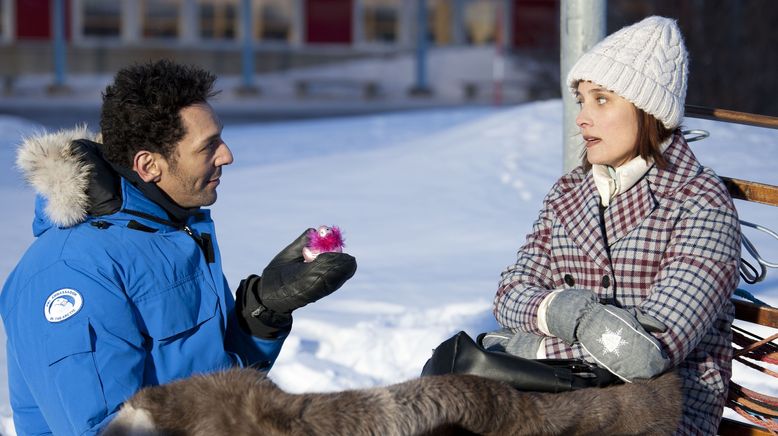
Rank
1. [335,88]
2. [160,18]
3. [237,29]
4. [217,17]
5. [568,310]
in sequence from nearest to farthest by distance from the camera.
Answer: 1. [568,310]
2. [335,88]
3. [160,18]
4. [217,17]
5. [237,29]

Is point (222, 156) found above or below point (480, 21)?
below

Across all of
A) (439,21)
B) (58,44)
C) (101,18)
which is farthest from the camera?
(439,21)

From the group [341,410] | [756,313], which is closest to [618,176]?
[756,313]

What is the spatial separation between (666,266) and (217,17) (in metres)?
27.5

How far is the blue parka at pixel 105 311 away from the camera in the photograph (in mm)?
2289

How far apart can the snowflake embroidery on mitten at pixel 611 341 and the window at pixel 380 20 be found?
27.5m

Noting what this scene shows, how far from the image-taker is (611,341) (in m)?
2.33

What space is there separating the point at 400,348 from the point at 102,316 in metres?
2.60

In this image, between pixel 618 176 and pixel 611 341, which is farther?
pixel 618 176

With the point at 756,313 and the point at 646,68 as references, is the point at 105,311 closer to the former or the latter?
the point at 646,68

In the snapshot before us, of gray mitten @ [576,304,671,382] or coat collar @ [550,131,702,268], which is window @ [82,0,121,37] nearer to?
coat collar @ [550,131,702,268]

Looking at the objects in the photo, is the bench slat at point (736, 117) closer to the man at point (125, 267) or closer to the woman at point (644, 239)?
the woman at point (644, 239)

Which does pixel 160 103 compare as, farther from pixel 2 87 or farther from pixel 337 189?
pixel 2 87

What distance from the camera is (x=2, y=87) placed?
2564 centimetres
